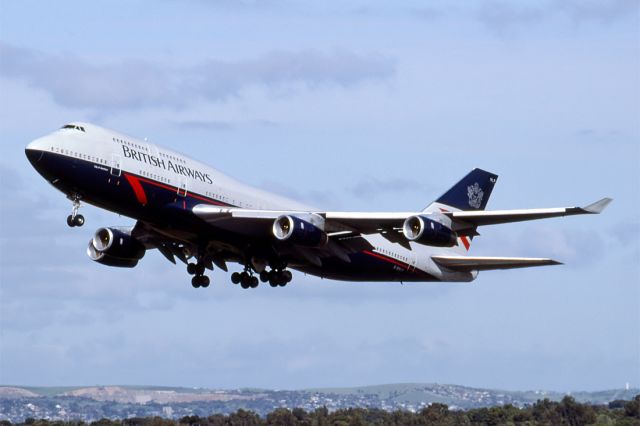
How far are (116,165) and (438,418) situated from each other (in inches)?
2421

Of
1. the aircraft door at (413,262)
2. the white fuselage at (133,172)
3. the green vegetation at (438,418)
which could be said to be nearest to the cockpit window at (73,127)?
the white fuselage at (133,172)

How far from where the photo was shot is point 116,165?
167ft

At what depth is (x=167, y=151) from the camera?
175 feet

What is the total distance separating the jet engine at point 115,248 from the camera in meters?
58.9

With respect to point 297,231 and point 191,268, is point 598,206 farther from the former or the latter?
point 191,268

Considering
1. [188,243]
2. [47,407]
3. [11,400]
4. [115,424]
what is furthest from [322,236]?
[47,407]

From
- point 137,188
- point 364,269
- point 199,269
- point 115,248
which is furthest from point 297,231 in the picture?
point 115,248

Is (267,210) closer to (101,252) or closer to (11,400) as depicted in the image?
(101,252)

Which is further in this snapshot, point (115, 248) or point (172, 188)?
point (115, 248)

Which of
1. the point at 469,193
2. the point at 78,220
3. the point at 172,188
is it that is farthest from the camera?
the point at 469,193

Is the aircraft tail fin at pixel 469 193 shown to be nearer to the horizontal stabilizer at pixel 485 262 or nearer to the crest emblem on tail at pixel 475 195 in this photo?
the crest emblem on tail at pixel 475 195

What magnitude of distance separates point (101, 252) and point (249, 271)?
7347 millimetres

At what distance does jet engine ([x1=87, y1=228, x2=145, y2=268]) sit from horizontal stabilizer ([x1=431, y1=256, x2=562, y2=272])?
1523 centimetres

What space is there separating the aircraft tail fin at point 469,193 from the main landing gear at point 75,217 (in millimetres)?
22299
